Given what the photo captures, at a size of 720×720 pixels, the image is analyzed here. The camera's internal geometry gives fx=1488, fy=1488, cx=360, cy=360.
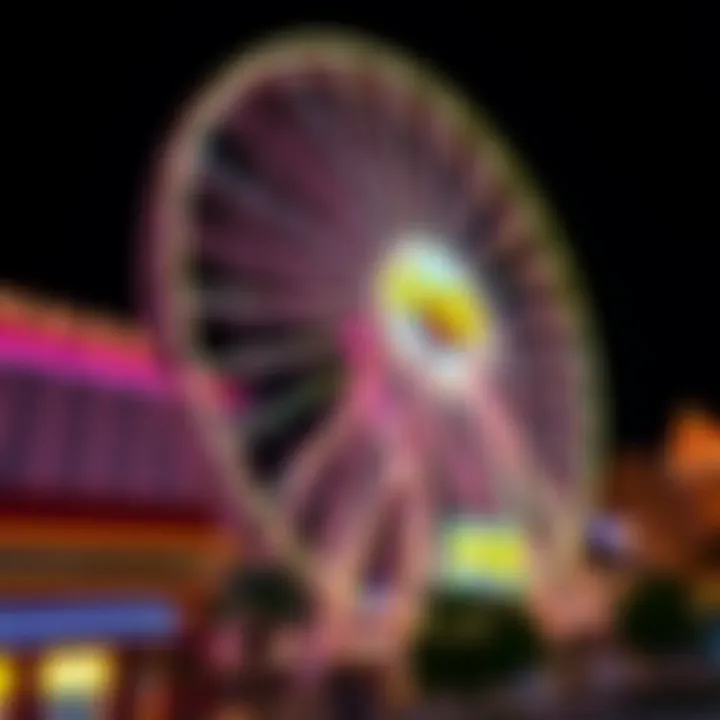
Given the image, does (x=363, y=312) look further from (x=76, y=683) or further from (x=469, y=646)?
(x=76, y=683)

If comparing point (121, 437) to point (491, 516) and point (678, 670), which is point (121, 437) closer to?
point (491, 516)

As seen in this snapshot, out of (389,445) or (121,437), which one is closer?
(121,437)

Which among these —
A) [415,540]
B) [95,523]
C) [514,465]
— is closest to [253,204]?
[415,540]

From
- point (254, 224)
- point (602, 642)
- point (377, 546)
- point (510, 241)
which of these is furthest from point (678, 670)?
point (254, 224)

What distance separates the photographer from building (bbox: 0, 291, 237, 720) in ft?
45.6

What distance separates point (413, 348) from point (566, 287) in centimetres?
450

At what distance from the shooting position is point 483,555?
19.6 meters

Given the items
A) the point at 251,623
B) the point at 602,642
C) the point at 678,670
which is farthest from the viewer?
the point at 602,642

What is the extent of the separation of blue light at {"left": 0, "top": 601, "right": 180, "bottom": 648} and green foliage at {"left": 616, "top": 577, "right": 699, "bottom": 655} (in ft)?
27.4

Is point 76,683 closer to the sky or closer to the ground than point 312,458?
closer to the ground

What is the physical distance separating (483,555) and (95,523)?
21.5 ft

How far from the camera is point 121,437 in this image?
15.8 meters

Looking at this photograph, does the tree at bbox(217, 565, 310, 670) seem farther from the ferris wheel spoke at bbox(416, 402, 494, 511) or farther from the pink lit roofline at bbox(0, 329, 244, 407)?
the ferris wheel spoke at bbox(416, 402, 494, 511)

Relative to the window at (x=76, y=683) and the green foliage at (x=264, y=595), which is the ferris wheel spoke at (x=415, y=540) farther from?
the window at (x=76, y=683)
